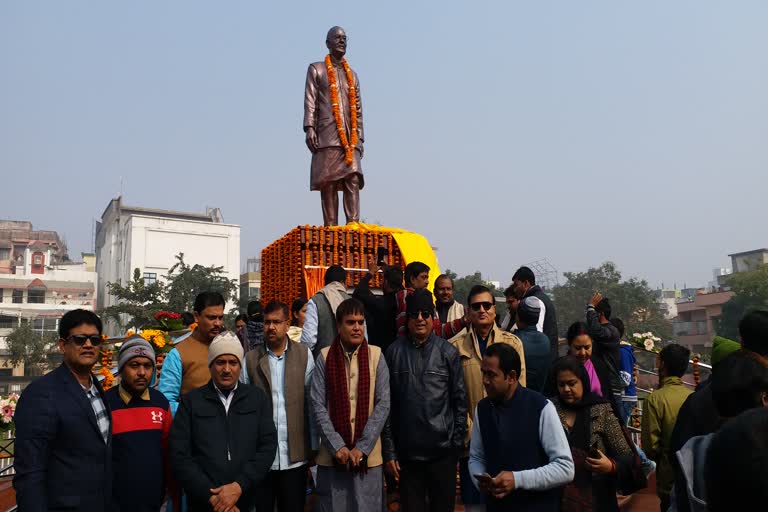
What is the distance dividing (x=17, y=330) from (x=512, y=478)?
42.5m

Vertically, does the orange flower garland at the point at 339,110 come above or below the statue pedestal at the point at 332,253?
above

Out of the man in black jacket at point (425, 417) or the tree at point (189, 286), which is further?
the tree at point (189, 286)

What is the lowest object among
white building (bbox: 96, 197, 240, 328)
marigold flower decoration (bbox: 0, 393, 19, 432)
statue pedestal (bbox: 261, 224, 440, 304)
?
marigold flower decoration (bbox: 0, 393, 19, 432)

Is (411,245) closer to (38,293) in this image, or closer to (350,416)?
(350,416)

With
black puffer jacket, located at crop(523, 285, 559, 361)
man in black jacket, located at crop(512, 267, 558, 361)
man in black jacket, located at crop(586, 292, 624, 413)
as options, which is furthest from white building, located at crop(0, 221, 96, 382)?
black puffer jacket, located at crop(523, 285, 559, 361)

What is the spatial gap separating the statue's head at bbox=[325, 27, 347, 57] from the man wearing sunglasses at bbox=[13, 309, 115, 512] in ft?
24.6

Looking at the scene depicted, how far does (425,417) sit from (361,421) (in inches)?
15.6

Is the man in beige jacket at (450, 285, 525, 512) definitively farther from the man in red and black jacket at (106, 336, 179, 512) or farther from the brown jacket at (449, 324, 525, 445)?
the man in red and black jacket at (106, 336, 179, 512)

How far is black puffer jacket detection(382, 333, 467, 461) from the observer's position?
4.32 m

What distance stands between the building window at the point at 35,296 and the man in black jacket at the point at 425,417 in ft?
175

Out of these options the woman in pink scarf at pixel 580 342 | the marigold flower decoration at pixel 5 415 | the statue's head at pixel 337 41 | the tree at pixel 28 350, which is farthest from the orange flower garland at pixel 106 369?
the tree at pixel 28 350

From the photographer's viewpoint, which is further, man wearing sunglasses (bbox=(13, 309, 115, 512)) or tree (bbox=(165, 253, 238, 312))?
tree (bbox=(165, 253, 238, 312))

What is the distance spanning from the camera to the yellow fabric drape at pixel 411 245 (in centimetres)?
961

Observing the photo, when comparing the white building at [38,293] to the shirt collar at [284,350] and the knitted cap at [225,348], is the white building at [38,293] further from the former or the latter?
the knitted cap at [225,348]
